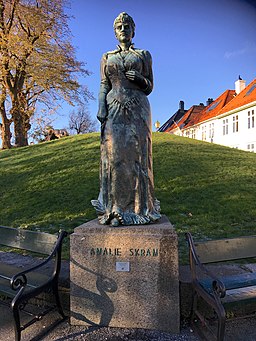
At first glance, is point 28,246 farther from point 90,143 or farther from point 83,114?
point 83,114

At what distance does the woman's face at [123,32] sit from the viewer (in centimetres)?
300

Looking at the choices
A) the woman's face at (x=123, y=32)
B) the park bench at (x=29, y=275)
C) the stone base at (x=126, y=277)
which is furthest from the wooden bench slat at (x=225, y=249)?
the woman's face at (x=123, y=32)

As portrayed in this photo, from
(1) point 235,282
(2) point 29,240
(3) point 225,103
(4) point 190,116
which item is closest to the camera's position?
(1) point 235,282

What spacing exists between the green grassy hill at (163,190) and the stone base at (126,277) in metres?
2.45

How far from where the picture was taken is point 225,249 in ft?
10.3

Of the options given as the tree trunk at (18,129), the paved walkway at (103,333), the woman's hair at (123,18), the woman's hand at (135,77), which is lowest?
the paved walkway at (103,333)

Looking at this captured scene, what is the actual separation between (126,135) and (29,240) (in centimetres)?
175

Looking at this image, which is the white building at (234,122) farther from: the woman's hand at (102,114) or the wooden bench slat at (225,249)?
the woman's hand at (102,114)

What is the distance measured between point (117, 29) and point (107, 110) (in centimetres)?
86

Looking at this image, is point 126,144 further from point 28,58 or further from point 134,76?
point 28,58

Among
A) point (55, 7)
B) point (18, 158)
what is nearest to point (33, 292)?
point (18, 158)

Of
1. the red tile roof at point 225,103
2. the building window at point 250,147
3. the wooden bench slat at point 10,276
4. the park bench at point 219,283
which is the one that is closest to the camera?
the park bench at point 219,283

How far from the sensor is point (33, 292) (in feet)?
8.53

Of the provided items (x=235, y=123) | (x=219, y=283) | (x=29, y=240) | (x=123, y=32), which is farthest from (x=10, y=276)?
(x=235, y=123)
